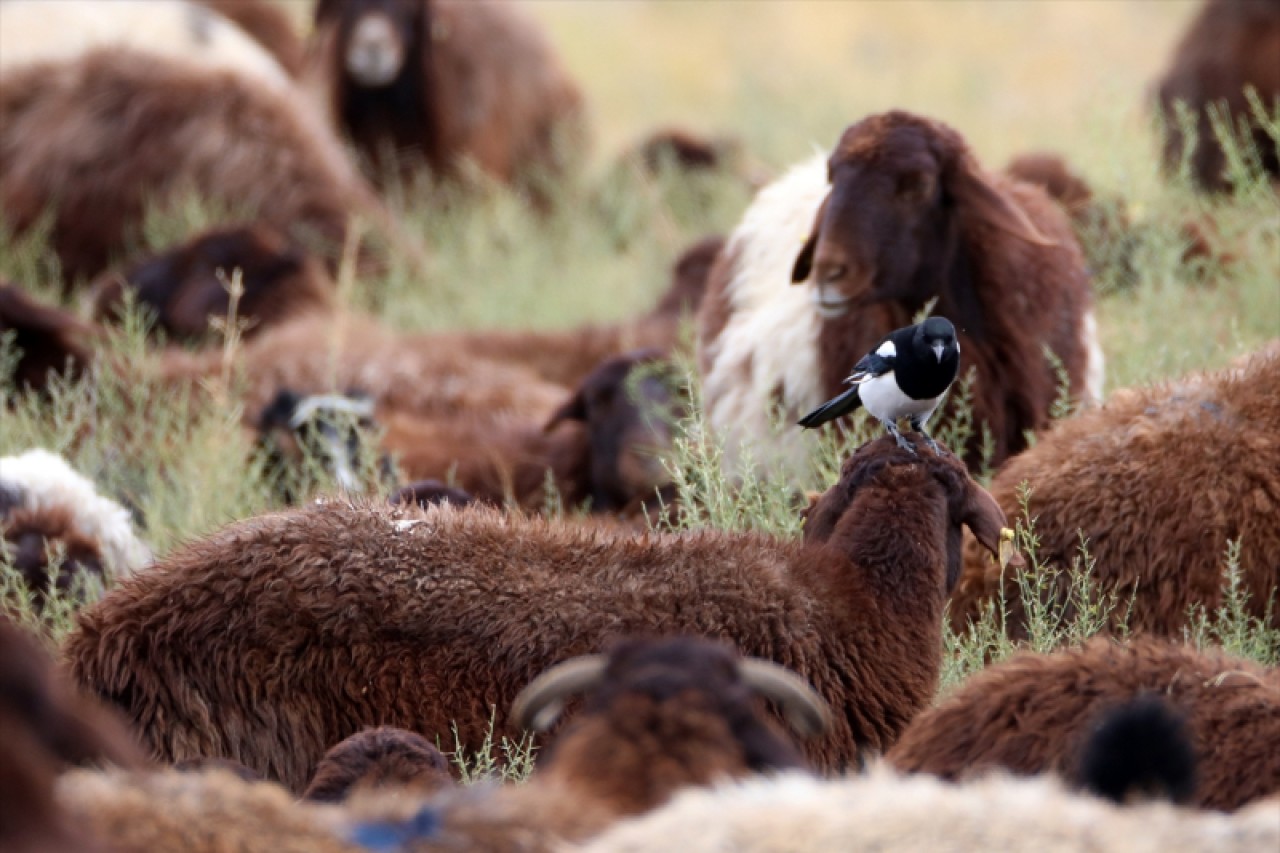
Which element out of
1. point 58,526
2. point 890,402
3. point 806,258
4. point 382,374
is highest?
point 382,374

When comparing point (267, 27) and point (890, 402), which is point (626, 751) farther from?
point (267, 27)

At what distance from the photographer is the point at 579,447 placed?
8.48 meters

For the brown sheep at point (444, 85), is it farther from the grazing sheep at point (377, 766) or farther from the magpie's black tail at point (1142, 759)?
the magpie's black tail at point (1142, 759)

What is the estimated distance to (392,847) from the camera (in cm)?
338

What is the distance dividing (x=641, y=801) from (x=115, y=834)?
3.01 feet

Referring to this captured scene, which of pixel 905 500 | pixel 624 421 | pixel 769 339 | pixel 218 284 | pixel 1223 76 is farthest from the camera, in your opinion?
pixel 1223 76

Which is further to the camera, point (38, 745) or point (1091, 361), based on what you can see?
point (1091, 361)

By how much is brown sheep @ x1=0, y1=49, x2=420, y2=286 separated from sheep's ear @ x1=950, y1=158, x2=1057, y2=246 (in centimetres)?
579

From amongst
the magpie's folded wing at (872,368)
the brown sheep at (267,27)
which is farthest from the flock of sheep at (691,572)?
the brown sheep at (267,27)

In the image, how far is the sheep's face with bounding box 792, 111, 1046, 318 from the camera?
6.52 meters

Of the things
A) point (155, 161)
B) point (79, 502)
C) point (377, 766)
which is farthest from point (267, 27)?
point (377, 766)

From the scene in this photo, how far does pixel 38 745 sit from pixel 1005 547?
2.86 meters

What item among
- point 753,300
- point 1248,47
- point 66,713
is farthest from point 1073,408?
point 1248,47

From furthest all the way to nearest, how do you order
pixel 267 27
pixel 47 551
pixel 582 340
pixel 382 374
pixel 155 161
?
pixel 267 27 → pixel 155 161 → pixel 582 340 → pixel 382 374 → pixel 47 551
